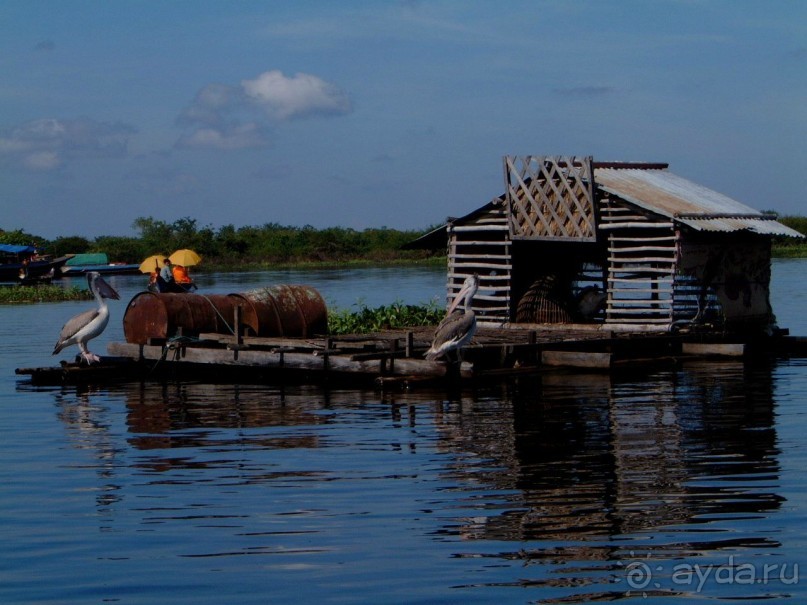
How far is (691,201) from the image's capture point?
84.7 feet

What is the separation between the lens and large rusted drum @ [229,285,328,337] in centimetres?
2438

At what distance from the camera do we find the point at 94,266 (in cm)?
8569

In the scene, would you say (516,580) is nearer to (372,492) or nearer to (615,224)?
(372,492)

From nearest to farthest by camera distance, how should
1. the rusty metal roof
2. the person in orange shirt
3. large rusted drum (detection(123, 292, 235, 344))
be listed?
1. large rusted drum (detection(123, 292, 235, 344))
2. the rusty metal roof
3. the person in orange shirt

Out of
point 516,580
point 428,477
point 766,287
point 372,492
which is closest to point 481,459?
point 428,477

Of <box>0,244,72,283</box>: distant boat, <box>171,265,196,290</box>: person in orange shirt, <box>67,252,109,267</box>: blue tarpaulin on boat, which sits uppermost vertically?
<box>67,252,109,267</box>: blue tarpaulin on boat

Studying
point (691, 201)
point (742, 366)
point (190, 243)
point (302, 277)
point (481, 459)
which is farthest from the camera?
point (190, 243)

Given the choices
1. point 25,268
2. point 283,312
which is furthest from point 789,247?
point 283,312

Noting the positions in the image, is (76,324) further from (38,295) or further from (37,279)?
(37,279)

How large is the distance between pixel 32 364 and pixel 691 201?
14.6m

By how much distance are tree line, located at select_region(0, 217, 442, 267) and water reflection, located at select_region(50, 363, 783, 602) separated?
68085 mm

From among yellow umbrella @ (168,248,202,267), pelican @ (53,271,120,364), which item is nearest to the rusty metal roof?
yellow umbrella @ (168,248,202,267)

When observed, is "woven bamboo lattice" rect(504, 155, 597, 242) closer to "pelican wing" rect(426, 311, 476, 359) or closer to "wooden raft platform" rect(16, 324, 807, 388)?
"wooden raft platform" rect(16, 324, 807, 388)

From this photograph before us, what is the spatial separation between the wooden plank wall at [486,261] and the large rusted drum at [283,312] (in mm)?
3349
